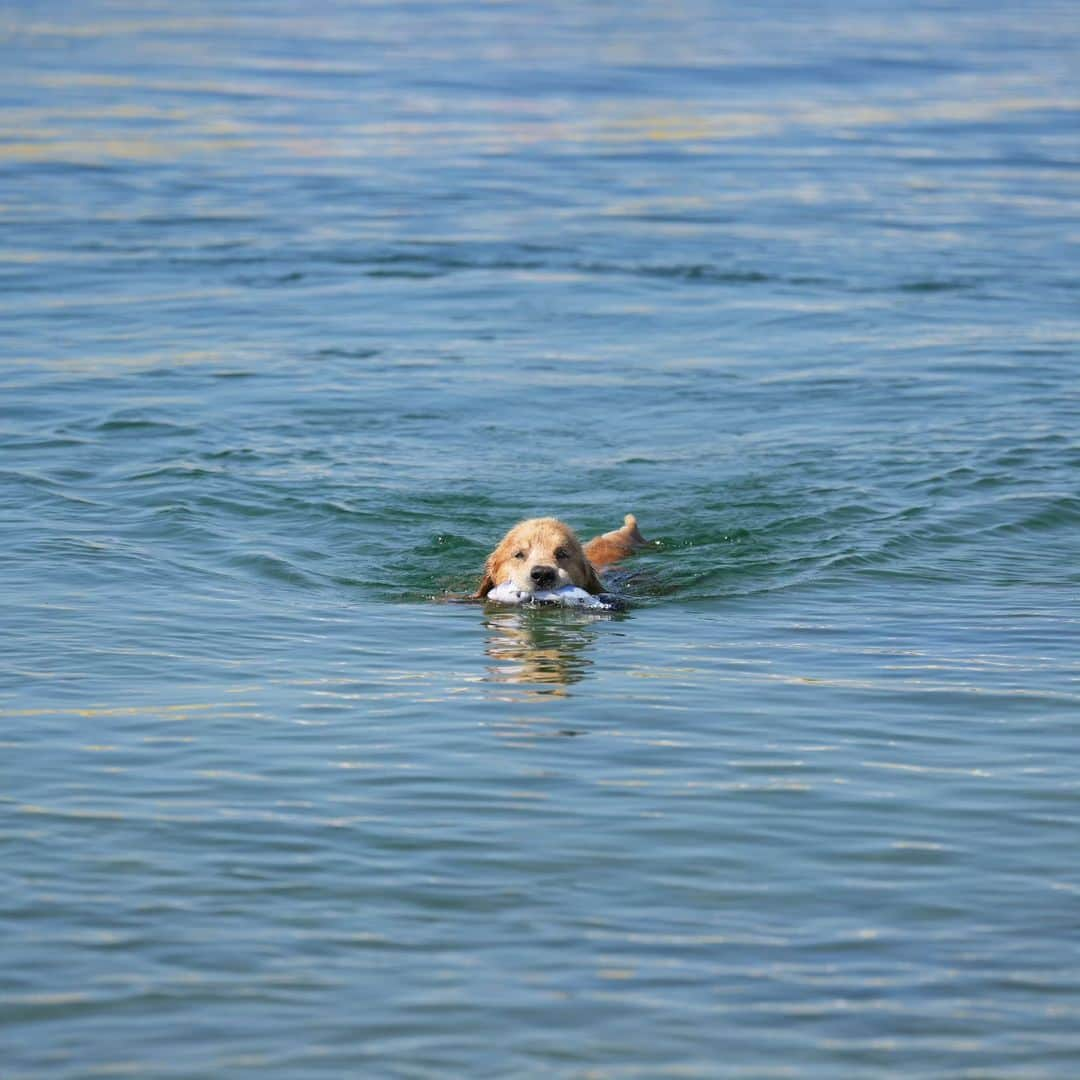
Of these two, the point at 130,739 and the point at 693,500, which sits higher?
the point at 693,500

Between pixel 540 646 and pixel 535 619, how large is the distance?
1.70 feet

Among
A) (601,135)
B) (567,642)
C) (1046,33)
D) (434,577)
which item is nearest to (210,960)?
(567,642)

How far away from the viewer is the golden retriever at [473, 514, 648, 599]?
11.3 meters

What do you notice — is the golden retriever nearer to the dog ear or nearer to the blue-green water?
the dog ear

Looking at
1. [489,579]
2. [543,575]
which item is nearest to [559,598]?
[543,575]

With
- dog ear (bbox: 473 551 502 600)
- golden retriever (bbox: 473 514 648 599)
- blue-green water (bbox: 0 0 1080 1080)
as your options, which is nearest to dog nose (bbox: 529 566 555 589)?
golden retriever (bbox: 473 514 648 599)

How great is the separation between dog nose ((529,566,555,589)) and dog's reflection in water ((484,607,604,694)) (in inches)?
6.7

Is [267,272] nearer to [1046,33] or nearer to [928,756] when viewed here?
[928,756]

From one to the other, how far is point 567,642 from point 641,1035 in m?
4.94

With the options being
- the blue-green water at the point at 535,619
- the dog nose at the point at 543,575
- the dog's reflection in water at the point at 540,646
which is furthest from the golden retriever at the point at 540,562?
the blue-green water at the point at 535,619

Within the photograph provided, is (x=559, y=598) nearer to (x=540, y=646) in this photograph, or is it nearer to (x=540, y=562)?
(x=540, y=562)

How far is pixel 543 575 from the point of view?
1124 centimetres

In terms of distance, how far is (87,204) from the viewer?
26828mm

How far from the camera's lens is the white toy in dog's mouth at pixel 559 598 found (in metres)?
11.3
